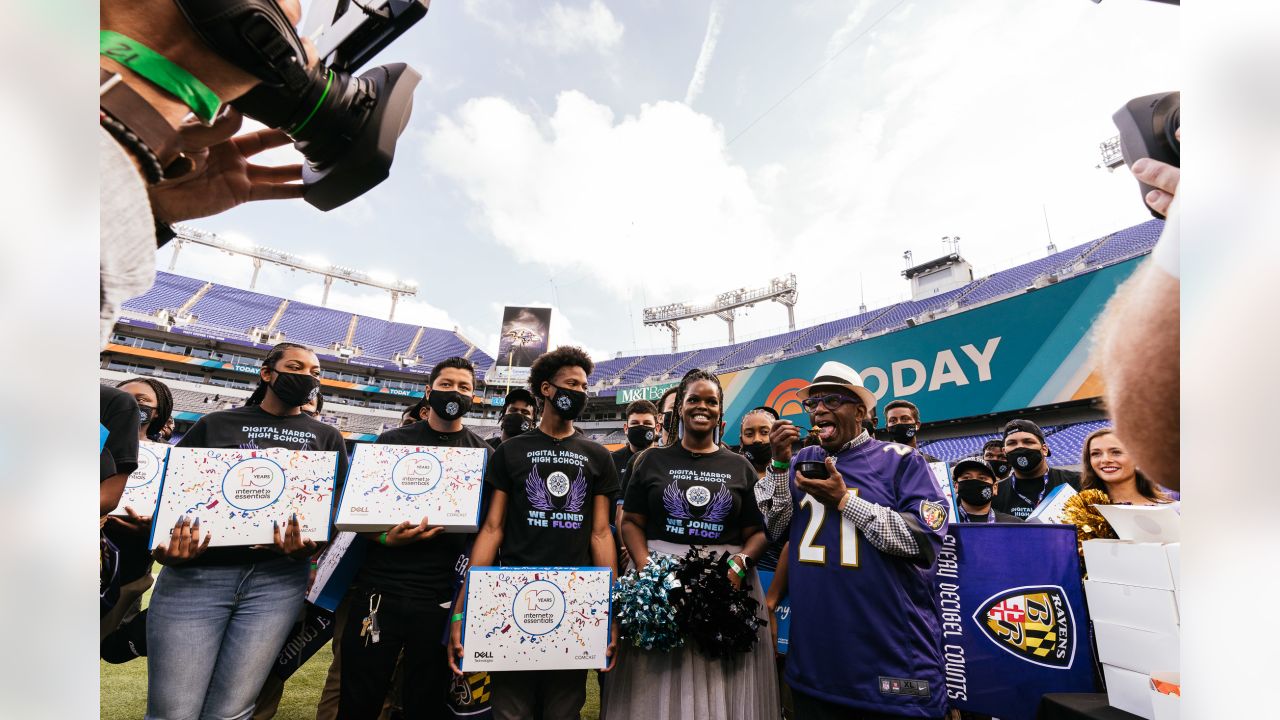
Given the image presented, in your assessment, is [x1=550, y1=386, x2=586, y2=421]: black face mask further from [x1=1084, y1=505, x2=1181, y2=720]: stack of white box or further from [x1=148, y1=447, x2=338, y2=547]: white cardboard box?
[x1=1084, y1=505, x2=1181, y2=720]: stack of white box

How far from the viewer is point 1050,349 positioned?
37.6 ft

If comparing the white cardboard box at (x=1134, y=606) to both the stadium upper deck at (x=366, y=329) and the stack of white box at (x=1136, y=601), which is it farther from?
the stadium upper deck at (x=366, y=329)

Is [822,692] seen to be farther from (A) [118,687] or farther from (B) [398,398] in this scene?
(B) [398,398]

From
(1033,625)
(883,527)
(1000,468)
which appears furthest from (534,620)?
(1000,468)

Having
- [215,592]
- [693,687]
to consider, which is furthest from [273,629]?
[693,687]

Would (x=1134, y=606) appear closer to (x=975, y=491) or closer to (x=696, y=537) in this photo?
(x=696, y=537)

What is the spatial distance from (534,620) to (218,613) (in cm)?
121

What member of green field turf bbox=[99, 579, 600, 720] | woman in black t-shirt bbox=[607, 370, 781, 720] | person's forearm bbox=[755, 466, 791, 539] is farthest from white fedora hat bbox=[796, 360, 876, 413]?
green field turf bbox=[99, 579, 600, 720]

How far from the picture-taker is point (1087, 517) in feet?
8.50

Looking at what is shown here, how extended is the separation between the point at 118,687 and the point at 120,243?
4.60 m

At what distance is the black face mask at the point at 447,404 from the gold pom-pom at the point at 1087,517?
311 cm

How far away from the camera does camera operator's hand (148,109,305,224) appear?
656mm

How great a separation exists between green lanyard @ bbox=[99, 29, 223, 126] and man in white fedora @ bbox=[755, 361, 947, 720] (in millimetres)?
1981

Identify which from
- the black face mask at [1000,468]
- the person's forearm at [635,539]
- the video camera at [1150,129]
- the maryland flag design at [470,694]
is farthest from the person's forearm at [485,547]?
the black face mask at [1000,468]
